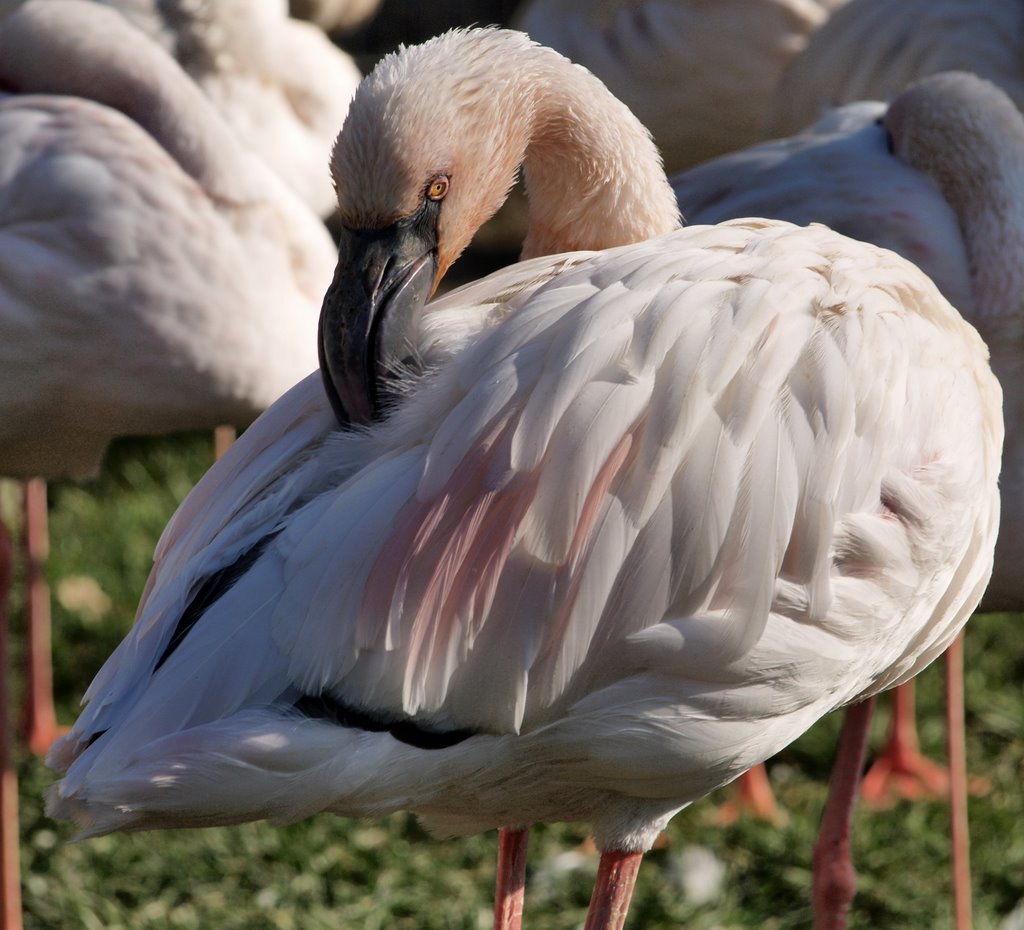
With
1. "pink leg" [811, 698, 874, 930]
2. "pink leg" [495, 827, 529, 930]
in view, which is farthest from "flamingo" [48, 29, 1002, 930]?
"pink leg" [811, 698, 874, 930]

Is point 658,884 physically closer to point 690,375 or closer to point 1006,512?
point 1006,512

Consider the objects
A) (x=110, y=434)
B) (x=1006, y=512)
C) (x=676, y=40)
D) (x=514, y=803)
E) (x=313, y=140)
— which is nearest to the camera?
(x=514, y=803)

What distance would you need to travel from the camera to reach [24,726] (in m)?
3.62

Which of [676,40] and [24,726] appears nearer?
[24,726]

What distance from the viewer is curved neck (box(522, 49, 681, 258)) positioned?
2076 mm

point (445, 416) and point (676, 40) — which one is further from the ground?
point (445, 416)

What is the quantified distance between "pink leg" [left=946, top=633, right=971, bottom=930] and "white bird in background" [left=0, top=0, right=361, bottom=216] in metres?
1.91

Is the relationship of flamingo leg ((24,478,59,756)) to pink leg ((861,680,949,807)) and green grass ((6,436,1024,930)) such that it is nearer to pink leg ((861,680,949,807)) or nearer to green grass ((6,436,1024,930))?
green grass ((6,436,1024,930))

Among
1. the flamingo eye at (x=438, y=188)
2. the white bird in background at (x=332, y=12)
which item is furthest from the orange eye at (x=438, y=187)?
the white bird in background at (x=332, y=12)

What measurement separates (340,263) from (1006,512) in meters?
1.23

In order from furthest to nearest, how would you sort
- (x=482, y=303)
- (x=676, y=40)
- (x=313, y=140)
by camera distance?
(x=676, y=40), (x=313, y=140), (x=482, y=303)

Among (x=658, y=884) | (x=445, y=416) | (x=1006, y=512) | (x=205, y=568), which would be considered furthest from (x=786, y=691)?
(x=658, y=884)

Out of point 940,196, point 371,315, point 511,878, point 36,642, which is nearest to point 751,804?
point 511,878

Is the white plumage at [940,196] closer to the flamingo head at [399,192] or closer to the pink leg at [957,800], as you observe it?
the pink leg at [957,800]
